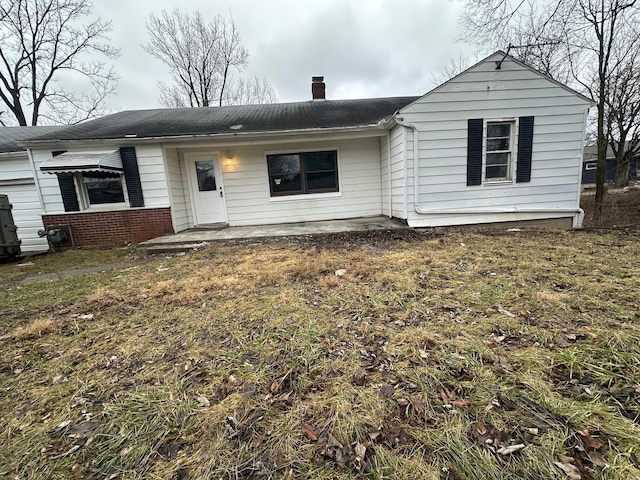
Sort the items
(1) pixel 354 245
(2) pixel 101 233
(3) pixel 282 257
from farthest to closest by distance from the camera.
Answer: (2) pixel 101 233, (1) pixel 354 245, (3) pixel 282 257

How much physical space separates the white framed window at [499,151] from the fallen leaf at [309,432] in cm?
725

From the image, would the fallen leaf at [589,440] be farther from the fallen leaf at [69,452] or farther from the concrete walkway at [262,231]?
the concrete walkway at [262,231]

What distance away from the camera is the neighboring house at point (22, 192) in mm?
7969

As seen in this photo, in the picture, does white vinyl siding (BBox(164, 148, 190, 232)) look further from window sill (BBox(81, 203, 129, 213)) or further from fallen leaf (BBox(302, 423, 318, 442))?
fallen leaf (BBox(302, 423, 318, 442))

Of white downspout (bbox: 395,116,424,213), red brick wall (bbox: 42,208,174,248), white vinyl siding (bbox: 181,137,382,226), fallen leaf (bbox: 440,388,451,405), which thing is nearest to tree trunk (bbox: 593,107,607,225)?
white downspout (bbox: 395,116,424,213)

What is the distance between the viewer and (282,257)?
4809 mm

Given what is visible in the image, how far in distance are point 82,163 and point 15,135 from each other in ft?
21.3

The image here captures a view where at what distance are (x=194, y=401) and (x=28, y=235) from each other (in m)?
10.7

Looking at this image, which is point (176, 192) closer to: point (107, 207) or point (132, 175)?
point (132, 175)

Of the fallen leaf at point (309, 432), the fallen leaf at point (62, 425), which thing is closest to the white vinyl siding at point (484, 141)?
the fallen leaf at point (309, 432)

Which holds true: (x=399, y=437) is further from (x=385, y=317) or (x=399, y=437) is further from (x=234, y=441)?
(x=385, y=317)

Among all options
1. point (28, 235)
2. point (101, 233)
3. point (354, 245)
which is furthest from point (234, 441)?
point (28, 235)

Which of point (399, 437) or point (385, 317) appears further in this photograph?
point (385, 317)

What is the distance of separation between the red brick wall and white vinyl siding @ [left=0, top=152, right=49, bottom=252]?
1.78 meters
